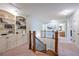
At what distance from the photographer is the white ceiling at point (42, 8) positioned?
81.0 inches

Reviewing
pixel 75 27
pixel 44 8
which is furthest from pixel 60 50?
pixel 44 8

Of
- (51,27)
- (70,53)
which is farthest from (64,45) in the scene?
(51,27)

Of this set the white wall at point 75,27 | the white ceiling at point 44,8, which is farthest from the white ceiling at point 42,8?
the white wall at point 75,27

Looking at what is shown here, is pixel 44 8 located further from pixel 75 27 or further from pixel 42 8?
pixel 75 27

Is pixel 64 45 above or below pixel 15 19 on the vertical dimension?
below

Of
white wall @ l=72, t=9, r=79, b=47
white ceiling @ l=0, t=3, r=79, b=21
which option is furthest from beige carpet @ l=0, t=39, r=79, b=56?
white ceiling @ l=0, t=3, r=79, b=21

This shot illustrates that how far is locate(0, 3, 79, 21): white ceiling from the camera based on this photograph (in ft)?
6.75

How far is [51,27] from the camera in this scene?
7.10 feet

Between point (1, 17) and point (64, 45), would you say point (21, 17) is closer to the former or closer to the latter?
point (1, 17)

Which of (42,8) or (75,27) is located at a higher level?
(42,8)

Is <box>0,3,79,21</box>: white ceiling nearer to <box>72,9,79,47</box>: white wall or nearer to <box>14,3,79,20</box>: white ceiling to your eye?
<box>14,3,79,20</box>: white ceiling

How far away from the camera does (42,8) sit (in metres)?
2.09

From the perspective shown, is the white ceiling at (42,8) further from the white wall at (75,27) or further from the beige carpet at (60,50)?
the beige carpet at (60,50)

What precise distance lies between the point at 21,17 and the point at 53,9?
618mm
